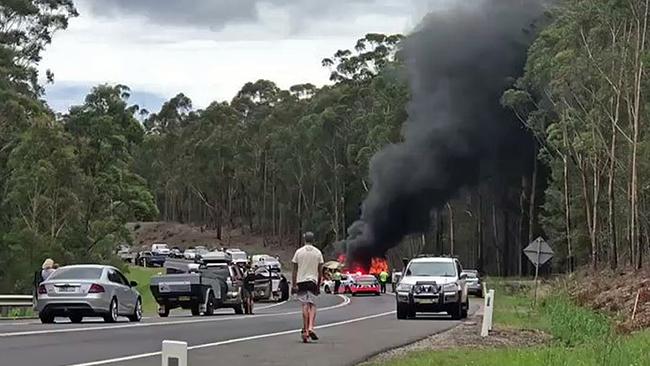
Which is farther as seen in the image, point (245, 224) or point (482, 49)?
point (245, 224)


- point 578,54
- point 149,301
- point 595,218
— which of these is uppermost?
point 578,54

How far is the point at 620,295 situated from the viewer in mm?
33281

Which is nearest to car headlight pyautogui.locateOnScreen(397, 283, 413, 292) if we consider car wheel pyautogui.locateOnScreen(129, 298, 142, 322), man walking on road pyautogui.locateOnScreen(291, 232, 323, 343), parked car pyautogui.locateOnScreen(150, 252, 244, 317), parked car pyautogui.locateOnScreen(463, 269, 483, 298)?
parked car pyautogui.locateOnScreen(150, 252, 244, 317)

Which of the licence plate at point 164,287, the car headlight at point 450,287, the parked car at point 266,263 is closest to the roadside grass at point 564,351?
the car headlight at point 450,287

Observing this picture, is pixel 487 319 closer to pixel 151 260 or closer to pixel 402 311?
pixel 402 311

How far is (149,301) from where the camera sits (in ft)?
170

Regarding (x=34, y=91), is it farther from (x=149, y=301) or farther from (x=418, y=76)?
(x=418, y=76)

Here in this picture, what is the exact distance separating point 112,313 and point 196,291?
786 centimetres

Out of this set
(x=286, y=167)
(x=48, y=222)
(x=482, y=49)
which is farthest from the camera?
(x=286, y=167)

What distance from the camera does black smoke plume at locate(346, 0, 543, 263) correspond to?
190 feet

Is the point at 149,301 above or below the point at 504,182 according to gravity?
below

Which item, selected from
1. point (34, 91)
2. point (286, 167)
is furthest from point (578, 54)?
point (286, 167)

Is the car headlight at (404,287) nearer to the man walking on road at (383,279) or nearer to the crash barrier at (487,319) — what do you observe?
the crash barrier at (487,319)

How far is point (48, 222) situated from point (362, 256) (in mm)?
17913
